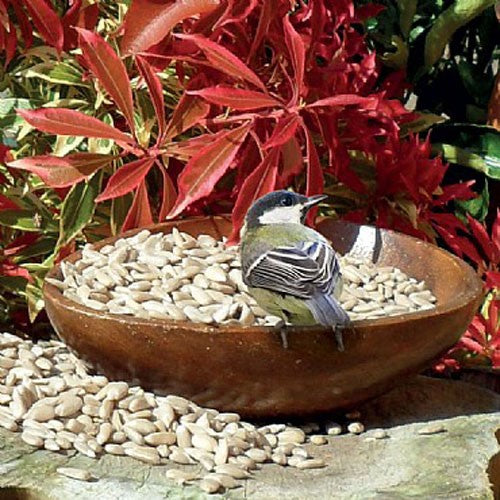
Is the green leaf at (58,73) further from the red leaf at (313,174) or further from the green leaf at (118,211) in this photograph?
the red leaf at (313,174)

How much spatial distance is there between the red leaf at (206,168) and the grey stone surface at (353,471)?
37cm

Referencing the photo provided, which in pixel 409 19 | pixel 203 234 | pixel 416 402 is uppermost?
pixel 409 19

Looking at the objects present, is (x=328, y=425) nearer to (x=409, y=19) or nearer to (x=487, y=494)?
(x=487, y=494)

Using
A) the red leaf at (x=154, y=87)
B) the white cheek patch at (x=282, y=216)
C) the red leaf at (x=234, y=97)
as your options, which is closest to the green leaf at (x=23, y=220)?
the red leaf at (x=154, y=87)

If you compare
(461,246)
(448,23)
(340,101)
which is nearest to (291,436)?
(340,101)

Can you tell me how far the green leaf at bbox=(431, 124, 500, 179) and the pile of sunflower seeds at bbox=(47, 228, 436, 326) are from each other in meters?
0.50

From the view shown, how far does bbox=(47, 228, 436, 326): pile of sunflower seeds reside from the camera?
4.77 feet

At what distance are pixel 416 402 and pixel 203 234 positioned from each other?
0.39m

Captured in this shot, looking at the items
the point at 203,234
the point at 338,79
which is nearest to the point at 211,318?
the point at 203,234

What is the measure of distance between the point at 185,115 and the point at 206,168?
0.12 m

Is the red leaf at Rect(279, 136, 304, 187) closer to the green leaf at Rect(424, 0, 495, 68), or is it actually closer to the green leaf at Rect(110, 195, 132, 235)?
the green leaf at Rect(110, 195, 132, 235)

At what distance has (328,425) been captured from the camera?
1.50m

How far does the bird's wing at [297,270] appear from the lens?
1.32 metres

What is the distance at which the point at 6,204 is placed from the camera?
183 centimetres
